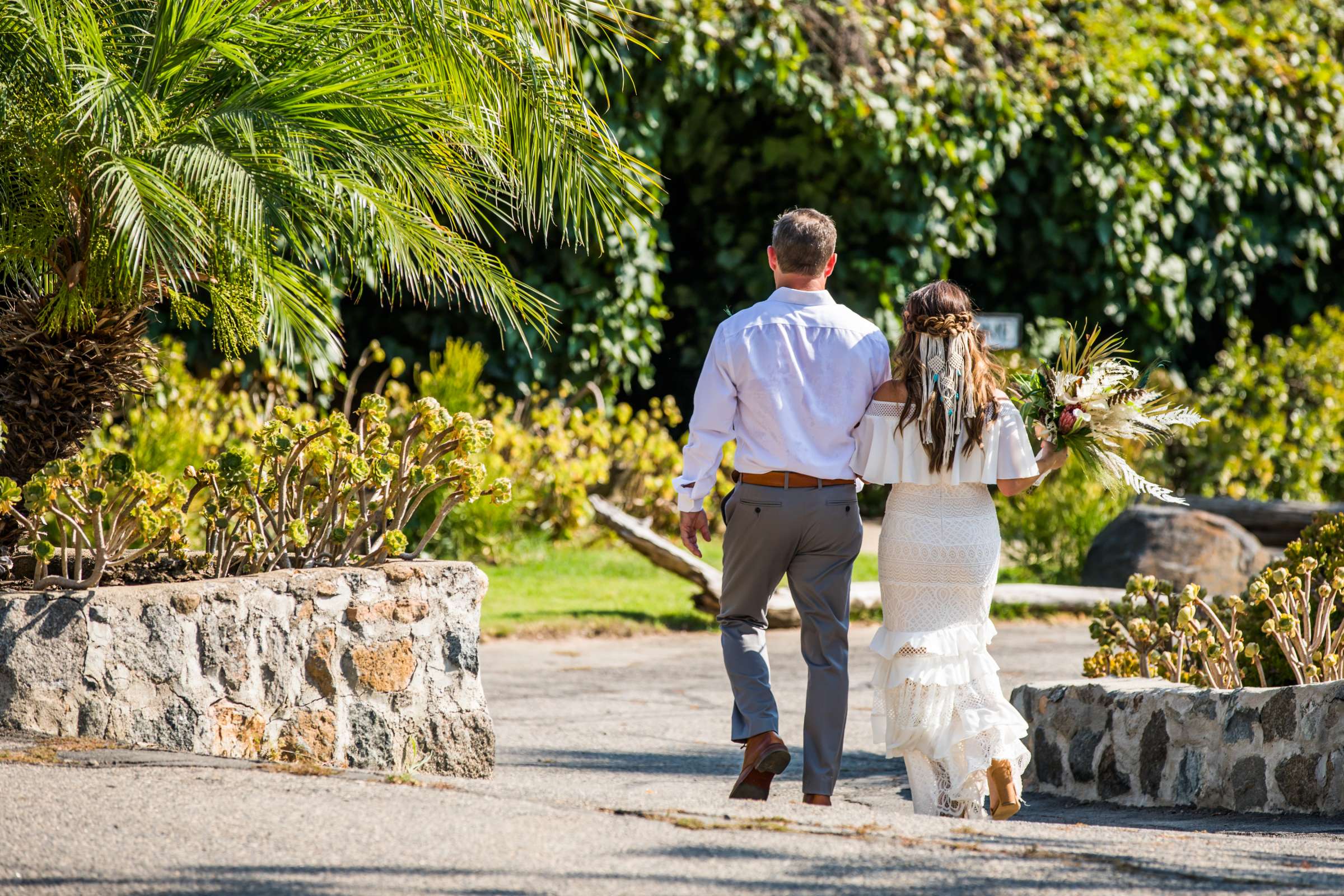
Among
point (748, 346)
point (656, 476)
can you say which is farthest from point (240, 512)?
point (656, 476)

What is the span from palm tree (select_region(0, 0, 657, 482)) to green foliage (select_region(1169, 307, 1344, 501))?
27.4 feet

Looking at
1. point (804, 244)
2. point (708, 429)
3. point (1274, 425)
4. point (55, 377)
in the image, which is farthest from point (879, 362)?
point (1274, 425)

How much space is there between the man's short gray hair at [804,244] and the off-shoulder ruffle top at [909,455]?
424mm

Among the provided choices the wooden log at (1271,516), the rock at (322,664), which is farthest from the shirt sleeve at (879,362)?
the wooden log at (1271,516)

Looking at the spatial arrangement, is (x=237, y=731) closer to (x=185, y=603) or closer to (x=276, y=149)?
(x=185, y=603)

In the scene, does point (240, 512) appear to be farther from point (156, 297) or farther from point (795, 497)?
point (795, 497)

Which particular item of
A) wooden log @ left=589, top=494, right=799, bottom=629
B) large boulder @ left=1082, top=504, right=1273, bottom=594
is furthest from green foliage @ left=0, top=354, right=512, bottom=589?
large boulder @ left=1082, top=504, right=1273, bottom=594

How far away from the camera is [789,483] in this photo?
3.97 m

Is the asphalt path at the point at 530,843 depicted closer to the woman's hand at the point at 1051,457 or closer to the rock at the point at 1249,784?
the rock at the point at 1249,784

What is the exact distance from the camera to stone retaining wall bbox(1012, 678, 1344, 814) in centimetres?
419

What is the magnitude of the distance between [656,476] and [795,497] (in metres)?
7.06

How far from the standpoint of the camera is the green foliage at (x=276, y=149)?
384cm

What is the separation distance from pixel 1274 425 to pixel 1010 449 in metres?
8.75

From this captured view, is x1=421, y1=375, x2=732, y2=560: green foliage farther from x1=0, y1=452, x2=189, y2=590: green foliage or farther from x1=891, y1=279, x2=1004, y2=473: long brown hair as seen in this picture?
x1=891, y1=279, x2=1004, y2=473: long brown hair
